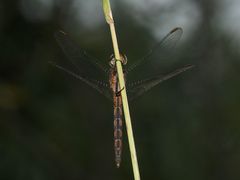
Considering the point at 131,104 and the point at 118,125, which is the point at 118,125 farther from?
the point at 131,104

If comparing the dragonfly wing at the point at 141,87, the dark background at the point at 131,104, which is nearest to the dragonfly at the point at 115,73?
the dragonfly wing at the point at 141,87

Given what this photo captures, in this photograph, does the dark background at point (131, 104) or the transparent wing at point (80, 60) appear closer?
the transparent wing at point (80, 60)

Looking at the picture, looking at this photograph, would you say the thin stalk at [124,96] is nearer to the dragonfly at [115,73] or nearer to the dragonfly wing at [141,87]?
the dragonfly at [115,73]

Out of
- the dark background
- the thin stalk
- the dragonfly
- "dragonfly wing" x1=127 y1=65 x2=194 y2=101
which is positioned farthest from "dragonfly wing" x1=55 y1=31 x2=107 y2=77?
the dark background

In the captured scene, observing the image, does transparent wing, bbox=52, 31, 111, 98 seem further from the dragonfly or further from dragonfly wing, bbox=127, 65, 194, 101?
dragonfly wing, bbox=127, 65, 194, 101

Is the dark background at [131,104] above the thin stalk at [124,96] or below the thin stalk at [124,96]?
above

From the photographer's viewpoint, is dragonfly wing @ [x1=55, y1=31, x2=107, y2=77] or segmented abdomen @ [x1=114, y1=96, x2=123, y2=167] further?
dragonfly wing @ [x1=55, y1=31, x2=107, y2=77]

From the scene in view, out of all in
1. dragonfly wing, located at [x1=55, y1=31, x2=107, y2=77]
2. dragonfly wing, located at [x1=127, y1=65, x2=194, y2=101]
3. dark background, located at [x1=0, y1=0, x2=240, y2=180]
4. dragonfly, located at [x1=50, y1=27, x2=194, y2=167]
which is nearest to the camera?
dragonfly, located at [x1=50, y1=27, x2=194, y2=167]

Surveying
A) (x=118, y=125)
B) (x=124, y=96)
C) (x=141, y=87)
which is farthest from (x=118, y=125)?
(x=124, y=96)

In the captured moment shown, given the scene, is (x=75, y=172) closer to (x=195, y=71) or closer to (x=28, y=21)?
(x=28, y=21)
